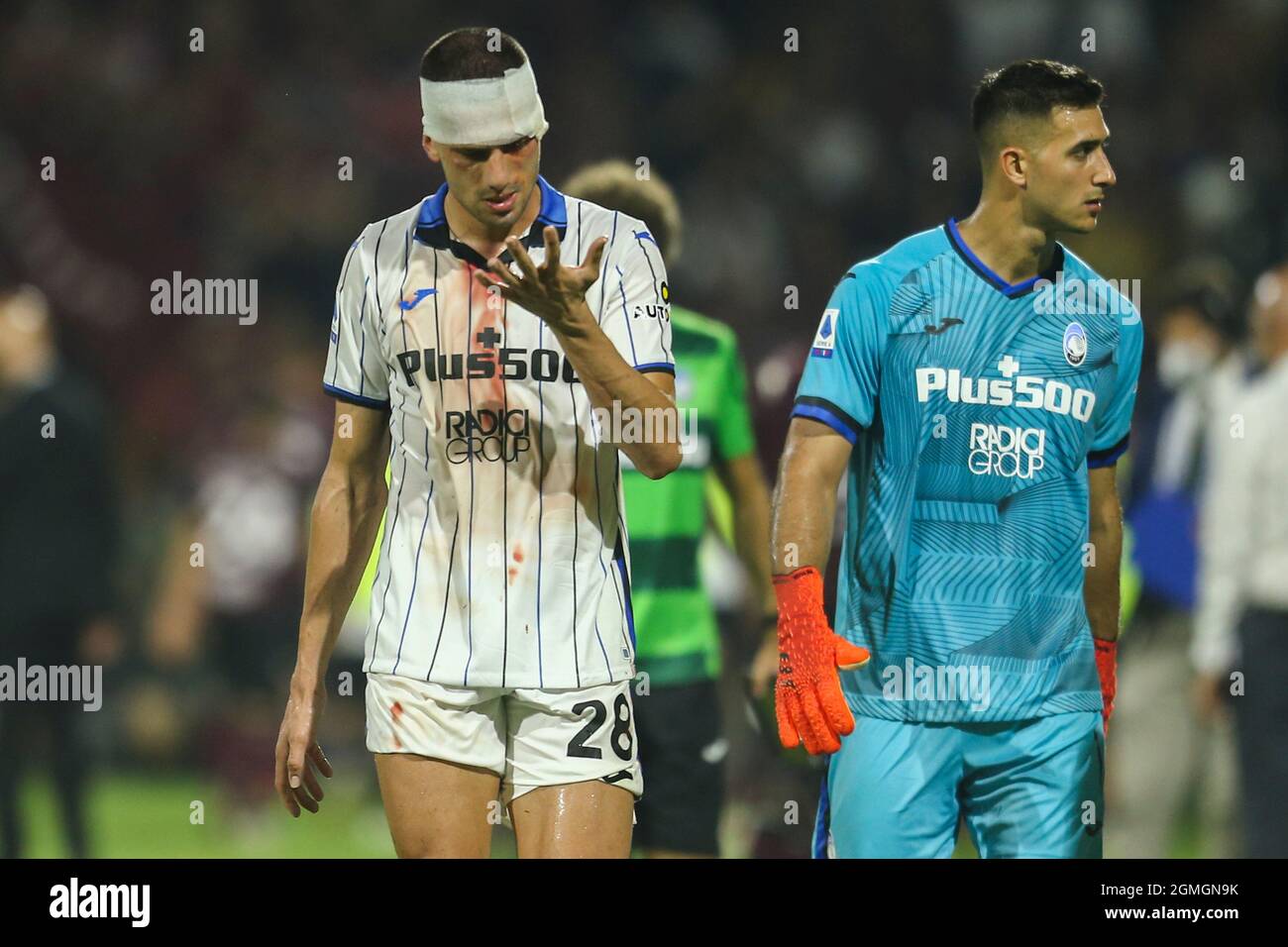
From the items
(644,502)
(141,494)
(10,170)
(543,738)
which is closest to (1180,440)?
(644,502)

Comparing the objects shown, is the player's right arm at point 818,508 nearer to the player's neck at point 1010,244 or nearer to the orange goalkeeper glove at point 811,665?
the orange goalkeeper glove at point 811,665

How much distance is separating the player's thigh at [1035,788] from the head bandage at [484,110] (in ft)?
5.22

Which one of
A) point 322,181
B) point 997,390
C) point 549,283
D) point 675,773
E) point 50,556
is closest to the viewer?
point 549,283

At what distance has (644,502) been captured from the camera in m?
5.07

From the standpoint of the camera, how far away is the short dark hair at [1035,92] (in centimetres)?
412

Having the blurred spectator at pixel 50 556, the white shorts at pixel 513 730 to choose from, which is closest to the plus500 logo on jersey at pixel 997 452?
the white shorts at pixel 513 730

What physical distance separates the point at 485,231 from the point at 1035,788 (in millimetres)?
1643

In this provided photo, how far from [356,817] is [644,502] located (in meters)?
4.28

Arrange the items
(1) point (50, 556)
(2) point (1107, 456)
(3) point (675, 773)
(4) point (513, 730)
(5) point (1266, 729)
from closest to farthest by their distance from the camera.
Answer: (4) point (513, 730), (2) point (1107, 456), (3) point (675, 773), (5) point (1266, 729), (1) point (50, 556)

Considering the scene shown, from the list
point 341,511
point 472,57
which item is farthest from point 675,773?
point 472,57

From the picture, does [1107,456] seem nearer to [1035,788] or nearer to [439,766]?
[1035,788]

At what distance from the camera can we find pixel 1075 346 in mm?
4102

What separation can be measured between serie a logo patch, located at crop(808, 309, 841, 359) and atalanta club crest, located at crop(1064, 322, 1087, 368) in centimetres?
50
